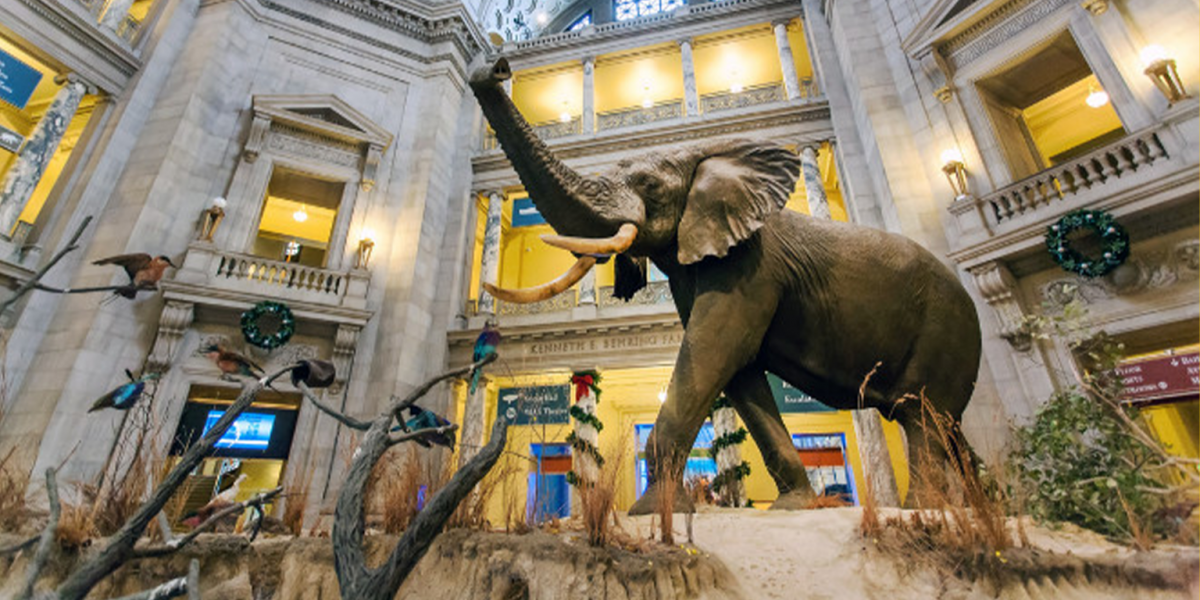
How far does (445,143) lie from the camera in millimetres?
12047

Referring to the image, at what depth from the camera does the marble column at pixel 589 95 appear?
12677 mm

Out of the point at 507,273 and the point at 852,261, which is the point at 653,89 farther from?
the point at 852,261

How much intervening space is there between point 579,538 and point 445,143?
11.7 meters

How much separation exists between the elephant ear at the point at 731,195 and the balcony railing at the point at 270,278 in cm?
807

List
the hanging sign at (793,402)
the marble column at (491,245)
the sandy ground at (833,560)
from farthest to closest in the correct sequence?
the marble column at (491,245)
the hanging sign at (793,402)
the sandy ground at (833,560)

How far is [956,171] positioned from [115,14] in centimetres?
1511

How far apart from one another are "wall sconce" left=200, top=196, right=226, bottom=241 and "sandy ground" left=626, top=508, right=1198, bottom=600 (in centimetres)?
978

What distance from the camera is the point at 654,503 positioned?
2.60 m

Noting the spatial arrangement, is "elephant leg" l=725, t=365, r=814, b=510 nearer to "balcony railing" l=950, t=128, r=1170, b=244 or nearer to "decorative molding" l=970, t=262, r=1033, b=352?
"decorative molding" l=970, t=262, r=1033, b=352

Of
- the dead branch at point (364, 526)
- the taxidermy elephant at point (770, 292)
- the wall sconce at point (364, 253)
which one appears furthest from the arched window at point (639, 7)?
the dead branch at point (364, 526)

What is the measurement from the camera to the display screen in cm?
824

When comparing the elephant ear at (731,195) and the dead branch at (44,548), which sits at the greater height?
the elephant ear at (731,195)

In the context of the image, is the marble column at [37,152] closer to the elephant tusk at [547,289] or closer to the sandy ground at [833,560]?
the elephant tusk at [547,289]

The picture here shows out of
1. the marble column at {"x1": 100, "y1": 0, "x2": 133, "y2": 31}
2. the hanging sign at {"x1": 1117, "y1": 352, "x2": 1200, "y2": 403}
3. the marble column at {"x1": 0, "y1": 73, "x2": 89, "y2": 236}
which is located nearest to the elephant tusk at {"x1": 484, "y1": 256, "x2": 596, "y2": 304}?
the hanging sign at {"x1": 1117, "y1": 352, "x2": 1200, "y2": 403}
